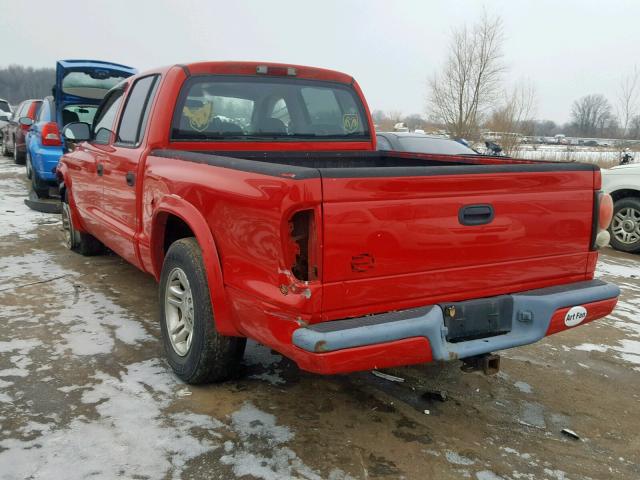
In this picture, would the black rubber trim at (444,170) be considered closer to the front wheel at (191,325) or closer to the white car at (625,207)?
the front wheel at (191,325)

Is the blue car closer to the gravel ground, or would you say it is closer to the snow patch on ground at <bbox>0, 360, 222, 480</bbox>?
the gravel ground

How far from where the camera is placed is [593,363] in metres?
3.89

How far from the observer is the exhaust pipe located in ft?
9.27

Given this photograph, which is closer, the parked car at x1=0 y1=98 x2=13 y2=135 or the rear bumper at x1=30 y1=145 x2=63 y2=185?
the rear bumper at x1=30 y1=145 x2=63 y2=185

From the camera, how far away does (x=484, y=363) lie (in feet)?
9.27

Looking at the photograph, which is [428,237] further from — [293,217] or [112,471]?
[112,471]

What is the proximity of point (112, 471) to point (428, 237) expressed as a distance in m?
1.72

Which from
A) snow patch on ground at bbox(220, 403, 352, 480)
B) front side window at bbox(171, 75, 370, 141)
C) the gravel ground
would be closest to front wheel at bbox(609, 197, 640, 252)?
the gravel ground

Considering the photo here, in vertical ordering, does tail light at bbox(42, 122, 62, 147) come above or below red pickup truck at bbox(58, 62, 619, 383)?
above

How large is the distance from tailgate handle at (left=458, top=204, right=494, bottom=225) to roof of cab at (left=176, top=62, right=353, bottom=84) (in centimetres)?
220

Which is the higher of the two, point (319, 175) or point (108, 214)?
point (319, 175)

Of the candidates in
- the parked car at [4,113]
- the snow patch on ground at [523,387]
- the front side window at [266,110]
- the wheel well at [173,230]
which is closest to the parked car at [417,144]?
the front side window at [266,110]

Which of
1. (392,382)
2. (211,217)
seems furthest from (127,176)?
(392,382)

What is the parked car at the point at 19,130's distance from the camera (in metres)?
11.9
